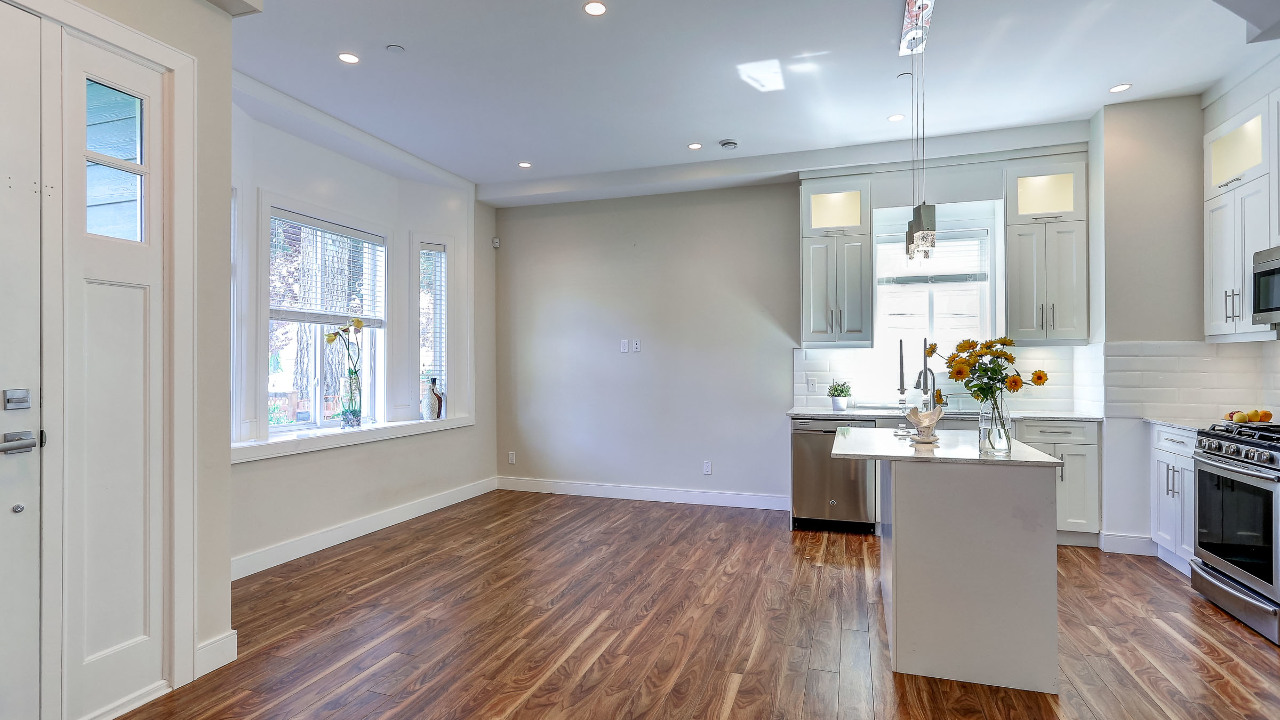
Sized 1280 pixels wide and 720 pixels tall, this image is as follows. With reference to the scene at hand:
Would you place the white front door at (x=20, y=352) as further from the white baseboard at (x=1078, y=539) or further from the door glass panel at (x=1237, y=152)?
the door glass panel at (x=1237, y=152)

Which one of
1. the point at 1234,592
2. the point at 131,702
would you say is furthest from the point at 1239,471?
the point at 131,702

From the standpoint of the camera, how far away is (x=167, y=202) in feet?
7.91

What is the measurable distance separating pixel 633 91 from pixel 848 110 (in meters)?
1.40

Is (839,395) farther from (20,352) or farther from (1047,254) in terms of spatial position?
(20,352)

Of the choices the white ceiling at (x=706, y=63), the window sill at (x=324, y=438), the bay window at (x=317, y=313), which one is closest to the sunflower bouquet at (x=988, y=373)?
the white ceiling at (x=706, y=63)

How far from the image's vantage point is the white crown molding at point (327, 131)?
3.68 metres

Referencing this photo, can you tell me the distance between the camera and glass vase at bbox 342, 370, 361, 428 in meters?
4.80

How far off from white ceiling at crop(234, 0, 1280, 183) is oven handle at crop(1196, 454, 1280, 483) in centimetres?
210

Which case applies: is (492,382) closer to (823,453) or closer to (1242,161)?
(823,453)

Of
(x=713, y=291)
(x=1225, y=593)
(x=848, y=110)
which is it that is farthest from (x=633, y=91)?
(x=1225, y=593)

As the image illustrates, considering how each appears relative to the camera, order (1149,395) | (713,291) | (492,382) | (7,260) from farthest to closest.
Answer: (492,382)
(713,291)
(1149,395)
(7,260)

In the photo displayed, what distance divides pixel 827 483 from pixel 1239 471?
88.1 inches

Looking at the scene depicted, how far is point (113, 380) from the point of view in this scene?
2260mm

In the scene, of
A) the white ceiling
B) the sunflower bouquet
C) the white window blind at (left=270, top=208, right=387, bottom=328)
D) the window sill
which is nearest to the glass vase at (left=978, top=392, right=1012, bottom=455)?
the sunflower bouquet
